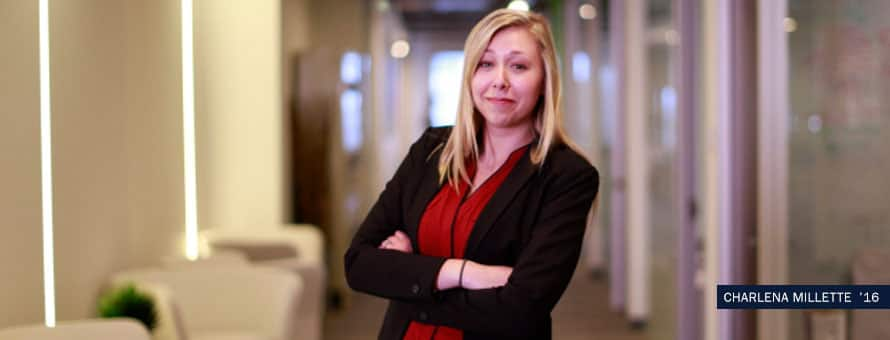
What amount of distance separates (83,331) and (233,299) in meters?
1.13

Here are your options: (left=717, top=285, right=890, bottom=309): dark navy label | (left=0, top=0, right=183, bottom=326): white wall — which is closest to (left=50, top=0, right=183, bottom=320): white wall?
(left=0, top=0, right=183, bottom=326): white wall

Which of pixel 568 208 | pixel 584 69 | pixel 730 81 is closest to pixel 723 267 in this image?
pixel 730 81

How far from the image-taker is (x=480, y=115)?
7.16ft

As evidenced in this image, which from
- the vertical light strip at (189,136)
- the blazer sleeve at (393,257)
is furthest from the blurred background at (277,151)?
the blazer sleeve at (393,257)

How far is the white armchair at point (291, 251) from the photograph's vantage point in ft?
13.2

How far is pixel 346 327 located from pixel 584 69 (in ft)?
20.7

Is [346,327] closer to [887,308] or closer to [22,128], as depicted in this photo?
[22,128]

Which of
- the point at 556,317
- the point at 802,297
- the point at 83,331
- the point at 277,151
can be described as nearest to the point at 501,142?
the point at 556,317

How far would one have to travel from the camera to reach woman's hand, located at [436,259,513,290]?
2.05m

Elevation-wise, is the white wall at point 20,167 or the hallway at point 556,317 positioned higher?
the white wall at point 20,167

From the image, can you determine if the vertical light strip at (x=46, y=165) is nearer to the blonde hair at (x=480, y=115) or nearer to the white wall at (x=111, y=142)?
the white wall at (x=111, y=142)

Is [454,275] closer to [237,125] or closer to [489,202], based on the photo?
[489,202]

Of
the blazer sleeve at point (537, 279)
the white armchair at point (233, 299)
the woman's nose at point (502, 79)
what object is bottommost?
the white armchair at point (233, 299)

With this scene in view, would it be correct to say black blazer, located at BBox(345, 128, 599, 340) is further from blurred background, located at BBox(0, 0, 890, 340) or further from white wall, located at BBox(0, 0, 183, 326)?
white wall, located at BBox(0, 0, 183, 326)
